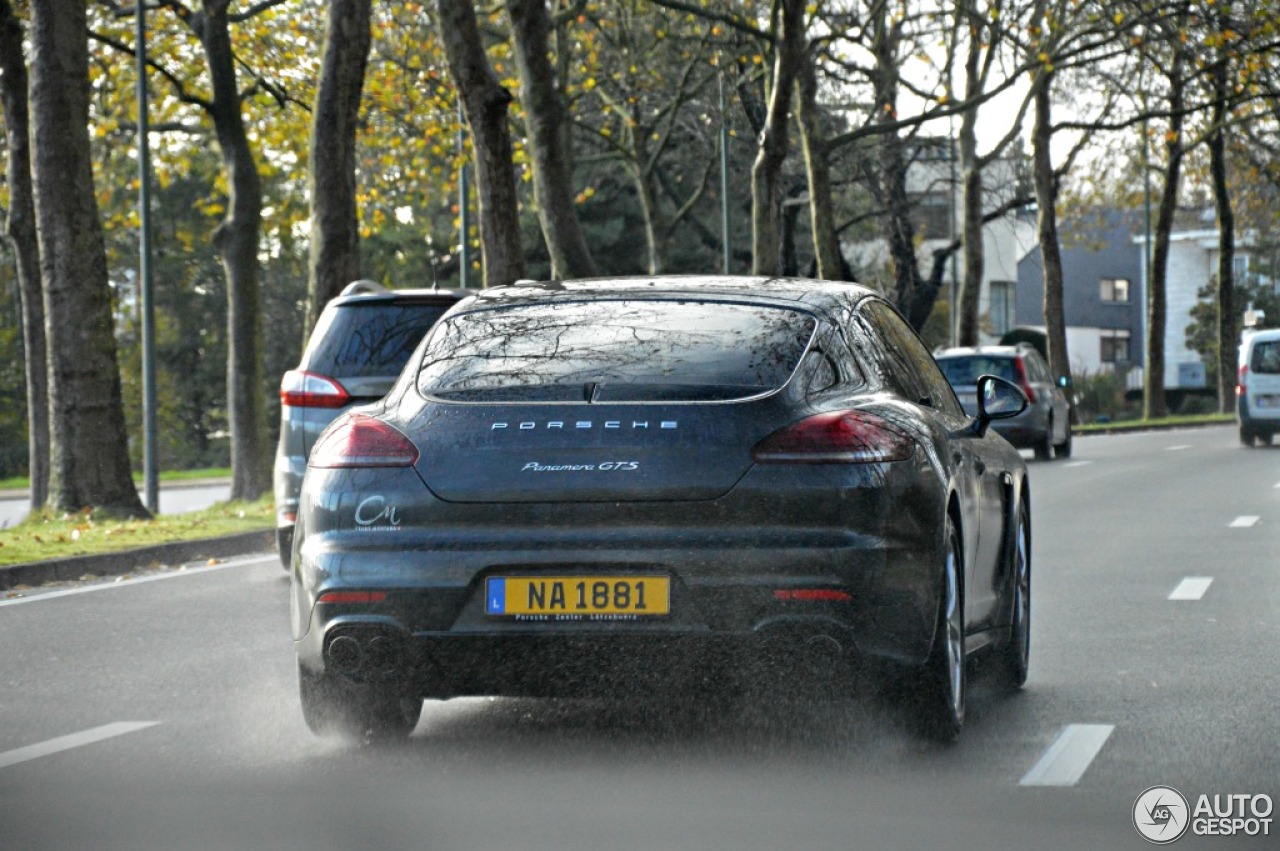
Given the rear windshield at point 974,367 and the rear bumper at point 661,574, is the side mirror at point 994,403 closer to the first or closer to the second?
the rear bumper at point 661,574

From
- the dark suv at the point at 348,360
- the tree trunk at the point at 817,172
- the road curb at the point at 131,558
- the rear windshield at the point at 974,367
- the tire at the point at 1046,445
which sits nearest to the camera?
the dark suv at the point at 348,360

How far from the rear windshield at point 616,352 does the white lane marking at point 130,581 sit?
5.92m

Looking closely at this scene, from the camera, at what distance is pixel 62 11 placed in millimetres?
19203

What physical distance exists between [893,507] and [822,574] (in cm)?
32

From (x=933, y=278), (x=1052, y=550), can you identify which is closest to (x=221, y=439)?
(x=933, y=278)

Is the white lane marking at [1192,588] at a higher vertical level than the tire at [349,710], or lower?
lower

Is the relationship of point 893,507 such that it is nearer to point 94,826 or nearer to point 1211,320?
point 94,826

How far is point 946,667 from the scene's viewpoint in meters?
6.71

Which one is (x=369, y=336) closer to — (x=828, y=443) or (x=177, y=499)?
(x=828, y=443)

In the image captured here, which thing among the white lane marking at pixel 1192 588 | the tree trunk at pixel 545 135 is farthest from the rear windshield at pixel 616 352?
the tree trunk at pixel 545 135

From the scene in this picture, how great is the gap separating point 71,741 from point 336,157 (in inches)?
632

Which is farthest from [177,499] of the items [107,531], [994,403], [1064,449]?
[994,403]

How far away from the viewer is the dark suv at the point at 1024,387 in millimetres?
29094

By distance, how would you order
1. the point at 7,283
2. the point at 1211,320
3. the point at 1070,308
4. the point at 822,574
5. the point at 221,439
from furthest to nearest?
1. the point at 1070,308
2. the point at 1211,320
3. the point at 221,439
4. the point at 7,283
5. the point at 822,574
